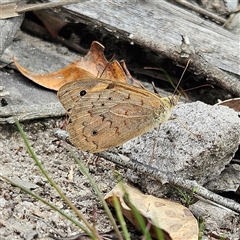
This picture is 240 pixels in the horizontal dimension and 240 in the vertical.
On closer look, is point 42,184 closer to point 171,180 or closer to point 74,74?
point 171,180

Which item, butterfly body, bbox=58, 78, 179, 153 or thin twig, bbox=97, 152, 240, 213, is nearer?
thin twig, bbox=97, 152, 240, 213

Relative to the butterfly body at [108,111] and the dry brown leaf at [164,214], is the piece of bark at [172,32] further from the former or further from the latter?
the dry brown leaf at [164,214]

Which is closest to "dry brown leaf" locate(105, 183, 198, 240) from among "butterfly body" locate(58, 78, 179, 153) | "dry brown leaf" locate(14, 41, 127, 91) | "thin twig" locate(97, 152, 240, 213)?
"thin twig" locate(97, 152, 240, 213)

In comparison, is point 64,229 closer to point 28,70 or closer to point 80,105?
point 80,105

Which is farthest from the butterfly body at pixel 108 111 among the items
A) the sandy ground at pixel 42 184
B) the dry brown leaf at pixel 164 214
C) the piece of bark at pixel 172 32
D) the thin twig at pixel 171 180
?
the piece of bark at pixel 172 32

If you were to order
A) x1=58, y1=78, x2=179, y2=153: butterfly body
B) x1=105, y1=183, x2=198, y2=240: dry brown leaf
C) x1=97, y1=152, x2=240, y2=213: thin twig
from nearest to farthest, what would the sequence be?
x1=105, y1=183, x2=198, y2=240: dry brown leaf, x1=97, y1=152, x2=240, y2=213: thin twig, x1=58, y1=78, x2=179, y2=153: butterfly body

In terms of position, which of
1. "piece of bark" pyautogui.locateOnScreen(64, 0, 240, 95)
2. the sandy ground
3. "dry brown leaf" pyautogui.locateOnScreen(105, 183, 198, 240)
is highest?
"piece of bark" pyautogui.locateOnScreen(64, 0, 240, 95)

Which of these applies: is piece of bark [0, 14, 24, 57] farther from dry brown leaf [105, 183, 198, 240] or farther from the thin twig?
dry brown leaf [105, 183, 198, 240]

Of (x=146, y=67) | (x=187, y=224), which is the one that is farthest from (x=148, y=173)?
(x=146, y=67)
